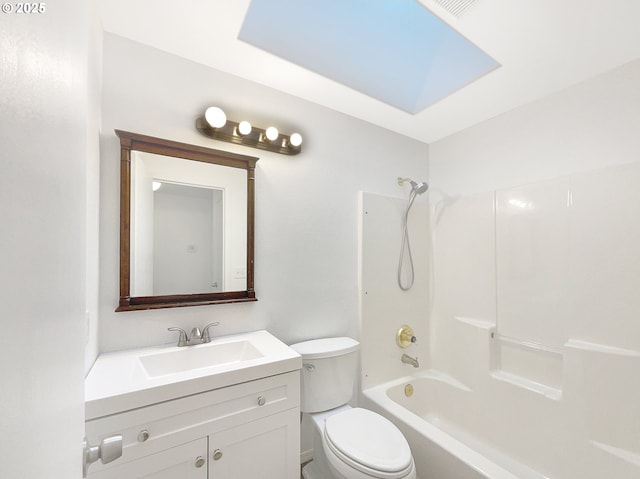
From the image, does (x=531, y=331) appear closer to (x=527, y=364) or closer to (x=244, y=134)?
(x=527, y=364)

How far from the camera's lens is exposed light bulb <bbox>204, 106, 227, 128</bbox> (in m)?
1.52

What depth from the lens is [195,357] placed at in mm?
1405

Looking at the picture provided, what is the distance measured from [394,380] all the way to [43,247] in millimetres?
2294

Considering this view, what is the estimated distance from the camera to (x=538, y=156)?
1.85 meters

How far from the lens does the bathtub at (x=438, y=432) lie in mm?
1357

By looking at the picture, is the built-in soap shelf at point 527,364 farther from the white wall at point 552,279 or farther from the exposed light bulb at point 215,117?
the exposed light bulb at point 215,117

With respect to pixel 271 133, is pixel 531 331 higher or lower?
lower

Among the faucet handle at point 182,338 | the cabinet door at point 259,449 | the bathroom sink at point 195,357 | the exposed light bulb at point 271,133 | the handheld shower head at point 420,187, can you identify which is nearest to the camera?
the cabinet door at point 259,449

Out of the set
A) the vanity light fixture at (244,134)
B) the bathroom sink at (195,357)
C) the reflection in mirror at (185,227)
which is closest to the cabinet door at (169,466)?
the bathroom sink at (195,357)

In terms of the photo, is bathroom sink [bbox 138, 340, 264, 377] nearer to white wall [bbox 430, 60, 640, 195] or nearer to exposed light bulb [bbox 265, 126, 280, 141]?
exposed light bulb [bbox 265, 126, 280, 141]

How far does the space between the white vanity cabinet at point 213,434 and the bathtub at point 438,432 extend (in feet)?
2.31

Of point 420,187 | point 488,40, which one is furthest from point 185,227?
point 488,40

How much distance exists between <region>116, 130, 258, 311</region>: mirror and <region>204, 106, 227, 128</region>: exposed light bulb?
14 centimetres

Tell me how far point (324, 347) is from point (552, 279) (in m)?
1.47
